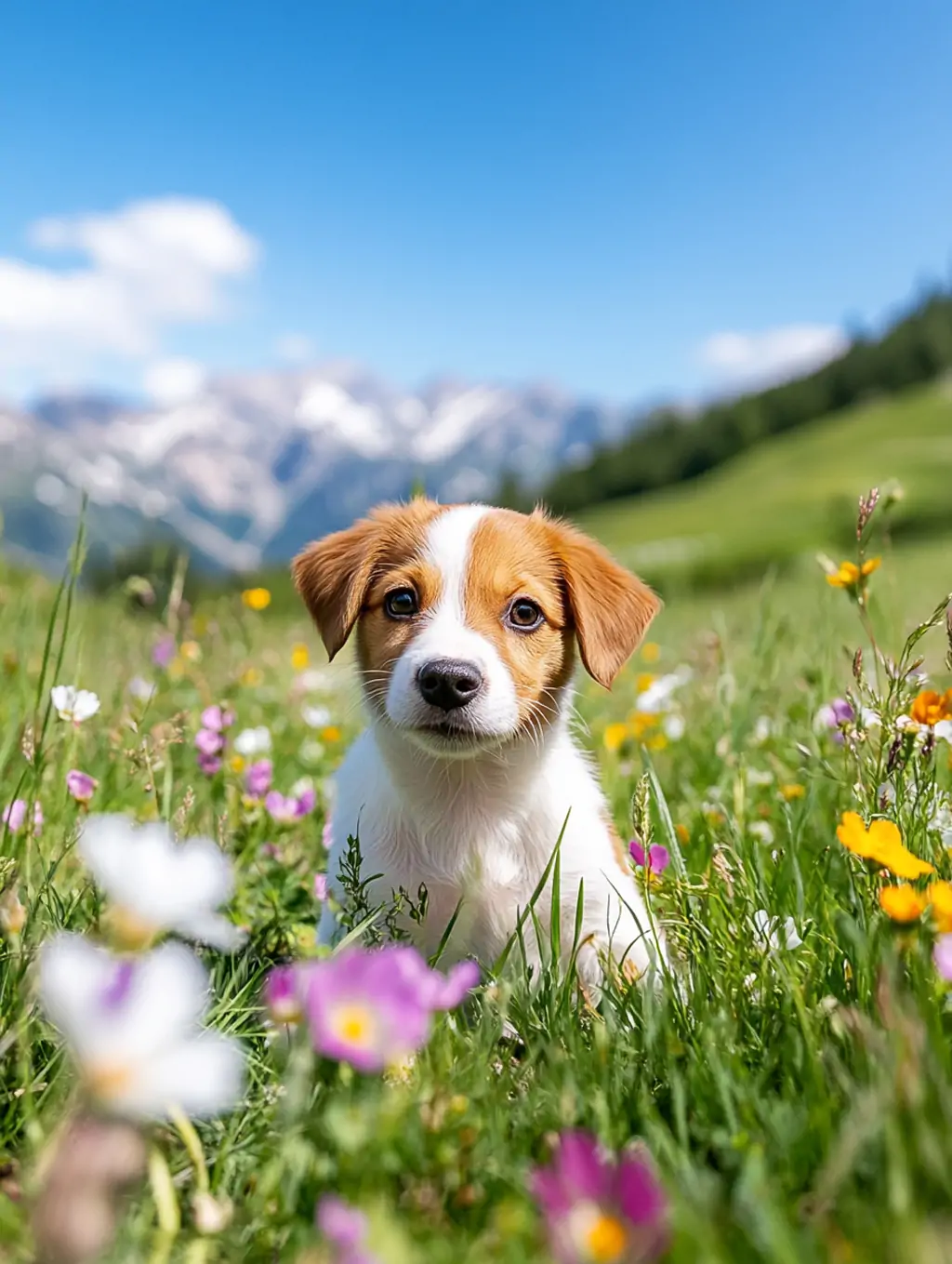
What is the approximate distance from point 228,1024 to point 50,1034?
35 centimetres

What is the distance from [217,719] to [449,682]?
0.98 m

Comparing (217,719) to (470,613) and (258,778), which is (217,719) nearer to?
(258,778)

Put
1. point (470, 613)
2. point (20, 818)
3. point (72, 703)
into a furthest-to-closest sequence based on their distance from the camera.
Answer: point (470, 613)
point (20, 818)
point (72, 703)

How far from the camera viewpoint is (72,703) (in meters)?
2.47

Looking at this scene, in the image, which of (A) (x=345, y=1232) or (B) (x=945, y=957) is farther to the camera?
(B) (x=945, y=957)

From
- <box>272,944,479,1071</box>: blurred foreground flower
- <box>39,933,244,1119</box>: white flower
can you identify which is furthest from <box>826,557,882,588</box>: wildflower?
<box>39,933,244,1119</box>: white flower

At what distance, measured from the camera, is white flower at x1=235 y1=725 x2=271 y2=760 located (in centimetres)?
371

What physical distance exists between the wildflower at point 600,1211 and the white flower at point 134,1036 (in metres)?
0.36

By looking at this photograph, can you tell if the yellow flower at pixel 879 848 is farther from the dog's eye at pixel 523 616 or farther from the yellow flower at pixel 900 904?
the dog's eye at pixel 523 616

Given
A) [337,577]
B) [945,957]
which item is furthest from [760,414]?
[945,957]

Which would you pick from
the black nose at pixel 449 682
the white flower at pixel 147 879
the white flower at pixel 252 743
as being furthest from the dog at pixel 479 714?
the white flower at pixel 147 879

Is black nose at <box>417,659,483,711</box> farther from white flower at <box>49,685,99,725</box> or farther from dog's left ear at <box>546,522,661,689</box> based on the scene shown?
white flower at <box>49,685,99,725</box>

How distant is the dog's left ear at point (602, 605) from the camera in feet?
10.2

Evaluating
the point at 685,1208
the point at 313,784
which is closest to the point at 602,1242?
the point at 685,1208
